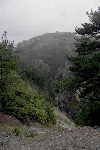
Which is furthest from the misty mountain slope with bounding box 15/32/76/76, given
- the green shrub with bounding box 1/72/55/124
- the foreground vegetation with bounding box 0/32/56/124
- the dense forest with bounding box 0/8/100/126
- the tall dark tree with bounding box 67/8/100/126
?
the tall dark tree with bounding box 67/8/100/126

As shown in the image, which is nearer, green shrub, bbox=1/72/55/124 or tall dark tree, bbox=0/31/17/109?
tall dark tree, bbox=0/31/17/109

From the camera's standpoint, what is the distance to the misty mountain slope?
3420 centimetres

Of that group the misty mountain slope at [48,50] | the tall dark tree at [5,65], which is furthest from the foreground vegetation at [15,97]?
the misty mountain slope at [48,50]

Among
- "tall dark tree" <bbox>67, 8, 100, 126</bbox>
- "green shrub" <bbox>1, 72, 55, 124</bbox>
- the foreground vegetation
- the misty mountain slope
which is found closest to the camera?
"tall dark tree" <bbox>67, 8, 100, 126</bbox>

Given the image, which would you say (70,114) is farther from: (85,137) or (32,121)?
(85,137)

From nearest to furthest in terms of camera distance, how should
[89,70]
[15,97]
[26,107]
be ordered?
[89,70]
[15,97]
[26,107]

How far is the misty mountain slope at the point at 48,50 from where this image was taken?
34.2m

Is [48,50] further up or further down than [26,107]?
further up

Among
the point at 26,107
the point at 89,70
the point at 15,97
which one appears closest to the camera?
the point at 89,70

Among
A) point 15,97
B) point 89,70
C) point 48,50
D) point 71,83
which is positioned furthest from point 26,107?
point 48,50

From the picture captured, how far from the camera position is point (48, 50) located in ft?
123

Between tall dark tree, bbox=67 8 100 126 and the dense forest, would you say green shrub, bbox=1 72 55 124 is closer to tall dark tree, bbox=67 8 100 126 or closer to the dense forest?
the dense forest

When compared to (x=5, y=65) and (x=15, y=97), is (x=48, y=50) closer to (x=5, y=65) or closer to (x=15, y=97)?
(x=15, y=97)

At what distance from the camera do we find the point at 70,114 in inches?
861
